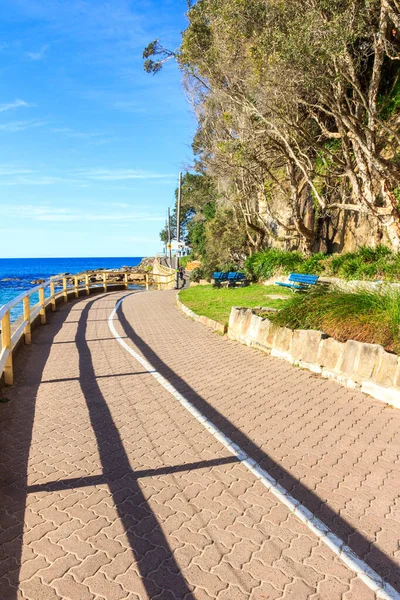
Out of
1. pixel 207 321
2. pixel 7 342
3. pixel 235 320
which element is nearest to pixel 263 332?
pixel 235 320

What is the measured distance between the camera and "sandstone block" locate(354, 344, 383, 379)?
6.93 m

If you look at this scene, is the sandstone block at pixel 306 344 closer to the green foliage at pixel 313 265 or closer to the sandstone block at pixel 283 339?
the sandstone block at pixel 283 339

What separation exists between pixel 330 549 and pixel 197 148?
3186 centimetres

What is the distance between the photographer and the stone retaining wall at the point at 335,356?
6660 millimetres

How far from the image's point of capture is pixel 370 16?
13922 mm

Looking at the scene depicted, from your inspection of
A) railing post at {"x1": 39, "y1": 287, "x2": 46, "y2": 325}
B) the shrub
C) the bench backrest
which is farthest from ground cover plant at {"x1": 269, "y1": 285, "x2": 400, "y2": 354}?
the shrub

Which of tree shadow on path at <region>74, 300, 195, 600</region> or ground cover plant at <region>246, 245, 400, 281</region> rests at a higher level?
ground cover plant at <region>246, 245, 400, 281</region>

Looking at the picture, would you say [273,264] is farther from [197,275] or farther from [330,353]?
[330,353]

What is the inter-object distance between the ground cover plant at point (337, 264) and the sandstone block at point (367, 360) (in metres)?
8.19

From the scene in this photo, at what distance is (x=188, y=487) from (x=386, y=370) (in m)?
3.79

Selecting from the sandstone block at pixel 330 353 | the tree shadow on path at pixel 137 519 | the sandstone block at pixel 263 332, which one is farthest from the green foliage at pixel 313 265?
the tree shadow on path at pixel 137 519

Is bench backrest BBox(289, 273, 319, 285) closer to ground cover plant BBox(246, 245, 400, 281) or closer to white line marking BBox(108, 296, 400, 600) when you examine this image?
ground cover plant BBox(246, 245, 400, 281)

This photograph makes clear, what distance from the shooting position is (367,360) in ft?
23.1


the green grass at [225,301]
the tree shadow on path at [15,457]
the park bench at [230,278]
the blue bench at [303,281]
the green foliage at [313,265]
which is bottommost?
the tree shadow on path at [15,457]
